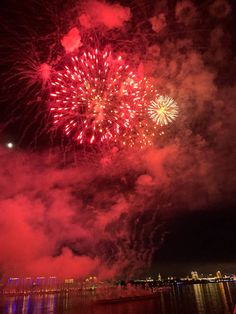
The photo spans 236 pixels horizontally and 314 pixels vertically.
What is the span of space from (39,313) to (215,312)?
35.0m

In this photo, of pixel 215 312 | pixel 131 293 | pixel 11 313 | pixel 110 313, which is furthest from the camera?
pixel 131 293

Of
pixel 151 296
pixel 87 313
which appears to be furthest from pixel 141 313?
pixel 151 296

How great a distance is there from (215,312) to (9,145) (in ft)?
138

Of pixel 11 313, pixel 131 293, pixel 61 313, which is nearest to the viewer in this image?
pixel 61 313

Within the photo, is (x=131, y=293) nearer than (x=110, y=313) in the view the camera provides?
No

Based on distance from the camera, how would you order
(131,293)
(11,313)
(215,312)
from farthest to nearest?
1. (131,293)
2. (11,313)
3. (215,312)

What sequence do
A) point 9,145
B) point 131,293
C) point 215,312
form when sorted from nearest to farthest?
point 9,145, point 215,312, point 131,293

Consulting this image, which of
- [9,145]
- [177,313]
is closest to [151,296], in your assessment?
[177,313]

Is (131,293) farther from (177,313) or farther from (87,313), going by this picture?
(177,313)

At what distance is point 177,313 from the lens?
48.7m

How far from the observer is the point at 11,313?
63.3 m

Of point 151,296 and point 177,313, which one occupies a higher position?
point 151,296

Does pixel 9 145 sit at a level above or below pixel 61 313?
above

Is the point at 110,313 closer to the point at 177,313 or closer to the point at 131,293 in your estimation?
the point at 177,313
